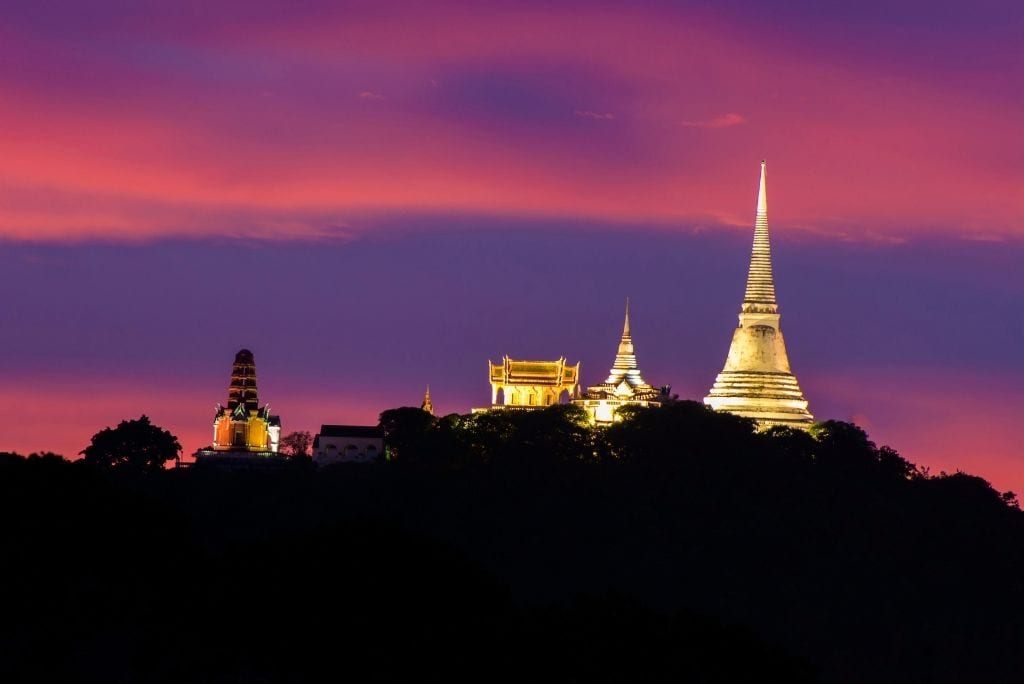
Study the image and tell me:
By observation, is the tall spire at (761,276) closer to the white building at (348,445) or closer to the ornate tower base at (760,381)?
the ornate tower base at (760,381)

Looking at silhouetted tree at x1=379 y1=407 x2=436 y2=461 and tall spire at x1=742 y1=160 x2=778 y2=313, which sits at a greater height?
tall spire at x1=742 y1=160 x2=778 y2=313

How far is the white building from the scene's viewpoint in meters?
155

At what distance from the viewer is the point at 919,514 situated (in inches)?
5797

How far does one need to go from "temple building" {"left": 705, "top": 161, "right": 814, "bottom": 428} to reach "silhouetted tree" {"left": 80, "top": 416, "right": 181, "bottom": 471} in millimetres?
33715

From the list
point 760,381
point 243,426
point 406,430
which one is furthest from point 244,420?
point 760,381

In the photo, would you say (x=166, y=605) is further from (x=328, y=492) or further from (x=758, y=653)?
(x=328, y=492)

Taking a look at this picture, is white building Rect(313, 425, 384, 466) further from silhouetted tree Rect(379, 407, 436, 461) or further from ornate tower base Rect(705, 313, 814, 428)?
ornate tower base Rect(705, 313, 814, 428)

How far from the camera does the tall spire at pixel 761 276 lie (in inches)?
6772

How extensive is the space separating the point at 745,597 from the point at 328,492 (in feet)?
73.4

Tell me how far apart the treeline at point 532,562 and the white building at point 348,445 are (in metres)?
1.21

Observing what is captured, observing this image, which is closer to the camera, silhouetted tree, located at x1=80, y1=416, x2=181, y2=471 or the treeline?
the treeline

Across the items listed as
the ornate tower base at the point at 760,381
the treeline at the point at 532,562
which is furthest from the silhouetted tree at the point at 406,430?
the ornate tower base at the point at 760,381

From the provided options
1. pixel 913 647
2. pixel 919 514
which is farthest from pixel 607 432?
pixel 913 647

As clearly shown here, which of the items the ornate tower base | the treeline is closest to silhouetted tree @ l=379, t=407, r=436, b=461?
the treeline
